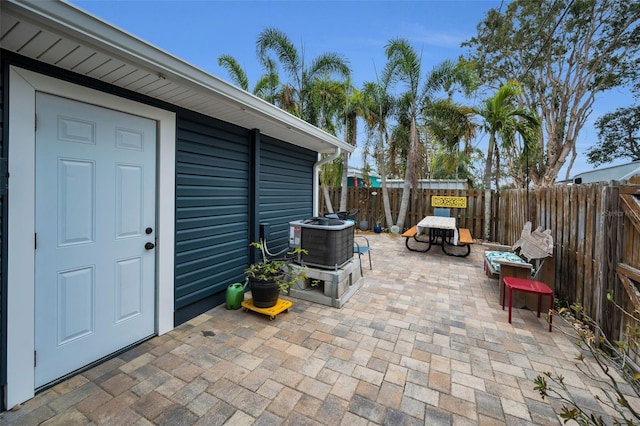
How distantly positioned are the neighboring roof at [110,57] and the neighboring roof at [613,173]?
689 cm

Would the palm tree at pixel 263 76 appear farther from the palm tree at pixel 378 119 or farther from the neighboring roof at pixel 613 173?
the neighboring roof at pixel 613 173

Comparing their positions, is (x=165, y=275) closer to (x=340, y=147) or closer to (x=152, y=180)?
(x=152, y=180)

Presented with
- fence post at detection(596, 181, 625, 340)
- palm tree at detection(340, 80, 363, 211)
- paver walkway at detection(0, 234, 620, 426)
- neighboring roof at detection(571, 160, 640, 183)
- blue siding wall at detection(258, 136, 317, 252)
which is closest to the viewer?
paver walkway at detection(0, 234, 620, 426)

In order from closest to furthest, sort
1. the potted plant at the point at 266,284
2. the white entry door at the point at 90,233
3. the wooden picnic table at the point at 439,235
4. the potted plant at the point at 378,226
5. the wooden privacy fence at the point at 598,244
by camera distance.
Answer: the white entry door at the point at 90,233 → the wooden privacy fence at the point at 598,244 → the potted plant at the point at 266,284 → the wooden picnic table at the point at 439,235 → the potted plant at the point at 378,226

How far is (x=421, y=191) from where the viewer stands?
9539 mm

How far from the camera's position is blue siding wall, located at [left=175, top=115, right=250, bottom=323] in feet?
9.46

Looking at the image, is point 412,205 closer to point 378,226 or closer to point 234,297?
point 378,226

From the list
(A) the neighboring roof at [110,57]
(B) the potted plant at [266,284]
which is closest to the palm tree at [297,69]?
(A) the neighboring roof at [110,57]

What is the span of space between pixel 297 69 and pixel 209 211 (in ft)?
22.5

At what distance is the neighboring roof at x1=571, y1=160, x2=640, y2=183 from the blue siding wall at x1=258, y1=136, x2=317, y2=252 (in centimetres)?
588

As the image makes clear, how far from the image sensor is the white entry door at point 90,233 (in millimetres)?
1906

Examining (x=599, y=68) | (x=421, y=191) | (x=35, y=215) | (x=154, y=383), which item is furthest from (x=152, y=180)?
(x=599, y=68)

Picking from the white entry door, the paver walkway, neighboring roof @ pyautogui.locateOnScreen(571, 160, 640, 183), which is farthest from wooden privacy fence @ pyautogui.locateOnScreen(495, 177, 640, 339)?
the white entry door

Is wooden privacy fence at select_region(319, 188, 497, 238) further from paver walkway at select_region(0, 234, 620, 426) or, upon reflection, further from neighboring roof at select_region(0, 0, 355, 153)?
neighboring roof at select_region(0, 0, 355, 153)
